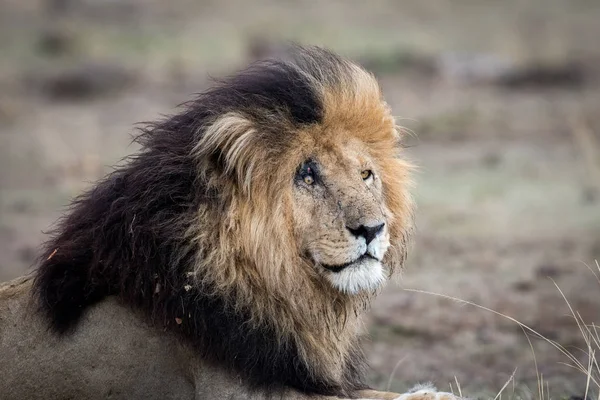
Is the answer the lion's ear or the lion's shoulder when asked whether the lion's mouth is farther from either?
the lion's shoulder

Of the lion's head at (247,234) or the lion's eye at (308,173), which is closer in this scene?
the lion's head at (247,234)

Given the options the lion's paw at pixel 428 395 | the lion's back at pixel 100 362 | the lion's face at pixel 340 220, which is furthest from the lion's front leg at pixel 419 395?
the lion's back at pixel 100 362

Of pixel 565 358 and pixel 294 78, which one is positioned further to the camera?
pixel 565 358

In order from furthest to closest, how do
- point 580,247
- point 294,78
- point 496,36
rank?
point 496,36 < point 580,247 < point 294,78

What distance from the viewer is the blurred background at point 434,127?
9109 mm

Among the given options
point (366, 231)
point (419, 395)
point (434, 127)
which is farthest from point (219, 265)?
point (434, 127)

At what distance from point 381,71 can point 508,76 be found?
7.87 ft

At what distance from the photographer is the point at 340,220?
4.68 meters

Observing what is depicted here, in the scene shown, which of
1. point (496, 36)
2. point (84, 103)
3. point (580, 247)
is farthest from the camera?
point (496, 36)

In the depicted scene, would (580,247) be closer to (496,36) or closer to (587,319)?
(587,319)

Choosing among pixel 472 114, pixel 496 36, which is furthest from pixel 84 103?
pixel 496 36

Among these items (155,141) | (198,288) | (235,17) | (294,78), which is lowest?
(235,17)

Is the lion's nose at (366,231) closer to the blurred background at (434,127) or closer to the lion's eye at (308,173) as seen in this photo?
the lion's eye at (308,173)

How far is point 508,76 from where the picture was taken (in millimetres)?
19297
